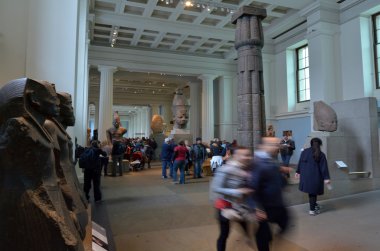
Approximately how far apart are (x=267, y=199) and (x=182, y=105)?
13.0 meters

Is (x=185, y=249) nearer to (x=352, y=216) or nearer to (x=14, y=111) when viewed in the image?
(x=14, y=111)

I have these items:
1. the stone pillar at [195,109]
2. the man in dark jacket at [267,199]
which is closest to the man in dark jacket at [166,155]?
the man in dark jacket at [267,199]

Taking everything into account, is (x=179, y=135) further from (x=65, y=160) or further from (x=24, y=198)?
(x=24, y=198)

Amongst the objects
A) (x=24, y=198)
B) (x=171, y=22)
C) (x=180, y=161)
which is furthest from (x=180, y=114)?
(x=24, y=198)

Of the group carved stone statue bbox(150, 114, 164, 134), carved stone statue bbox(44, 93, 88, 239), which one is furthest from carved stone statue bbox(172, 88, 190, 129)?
carved stone statue bbox(44, 93, 88, 239)

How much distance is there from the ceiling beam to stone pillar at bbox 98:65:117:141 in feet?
12.0

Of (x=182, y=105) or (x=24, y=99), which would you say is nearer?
(x=24, y=99)

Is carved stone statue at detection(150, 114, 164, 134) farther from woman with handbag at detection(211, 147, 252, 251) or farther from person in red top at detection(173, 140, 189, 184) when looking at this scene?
woman with handbag at detection(211, 147, 252, 251)

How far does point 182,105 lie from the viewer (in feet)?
51.0

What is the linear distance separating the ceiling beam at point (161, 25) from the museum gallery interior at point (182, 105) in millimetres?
62

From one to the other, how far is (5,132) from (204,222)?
392 cm

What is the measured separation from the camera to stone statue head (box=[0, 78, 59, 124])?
Answer: 1731 mm

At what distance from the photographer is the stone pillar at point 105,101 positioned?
17656 mm

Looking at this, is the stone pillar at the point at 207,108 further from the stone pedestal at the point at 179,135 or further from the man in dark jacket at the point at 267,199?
the man in dark jacket at the point at 267,199
